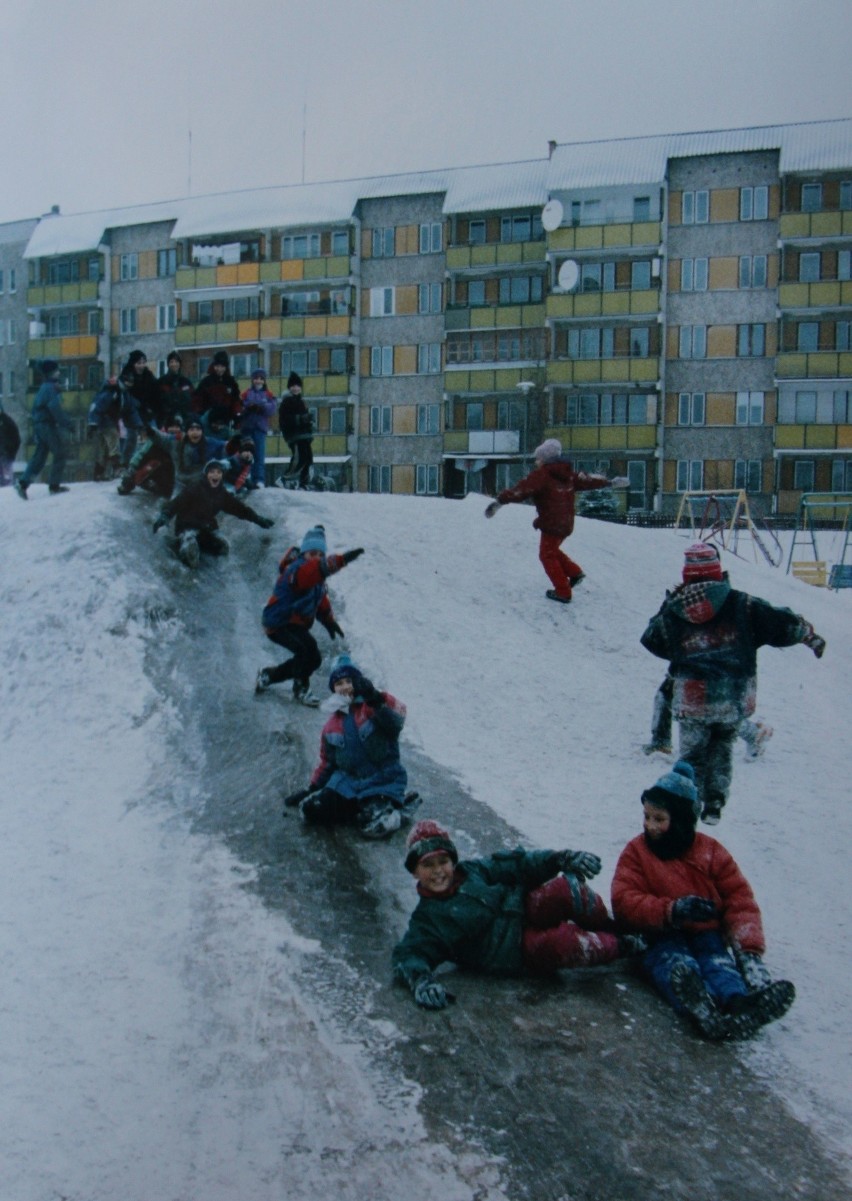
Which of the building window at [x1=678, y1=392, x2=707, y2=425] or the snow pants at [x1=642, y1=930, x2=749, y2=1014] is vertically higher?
the building window at [x1=678, y1=392, x2=707, y2=425]

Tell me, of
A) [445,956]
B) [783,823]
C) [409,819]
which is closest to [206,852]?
[409,819]

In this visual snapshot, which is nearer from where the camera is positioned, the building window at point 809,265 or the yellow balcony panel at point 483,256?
the building window at point 809,265

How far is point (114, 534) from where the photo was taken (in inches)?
490

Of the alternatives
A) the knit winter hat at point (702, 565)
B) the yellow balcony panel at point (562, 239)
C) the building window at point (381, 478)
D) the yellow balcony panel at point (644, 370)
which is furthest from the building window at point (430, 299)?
the knit winter hat at point (702, 565)

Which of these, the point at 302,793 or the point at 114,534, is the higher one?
the point at 114,534

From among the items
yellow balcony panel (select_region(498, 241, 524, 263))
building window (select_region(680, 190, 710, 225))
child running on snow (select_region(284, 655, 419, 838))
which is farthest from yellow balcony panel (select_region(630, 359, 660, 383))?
child running on snow (select_region(284, 655, 419, 838))

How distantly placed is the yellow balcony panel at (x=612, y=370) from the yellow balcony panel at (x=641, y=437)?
179 cm

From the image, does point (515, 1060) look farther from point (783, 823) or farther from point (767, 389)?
point (767, 389)

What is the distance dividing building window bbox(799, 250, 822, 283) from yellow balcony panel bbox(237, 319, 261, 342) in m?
19.9

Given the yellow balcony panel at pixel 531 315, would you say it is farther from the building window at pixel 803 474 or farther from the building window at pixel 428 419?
the building window at pixel 803 474

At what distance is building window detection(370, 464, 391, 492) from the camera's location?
42625mm

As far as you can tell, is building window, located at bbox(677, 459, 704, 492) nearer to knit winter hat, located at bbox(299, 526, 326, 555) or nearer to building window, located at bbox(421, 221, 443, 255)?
building window, located at bbox(421, 221, 443, 255)

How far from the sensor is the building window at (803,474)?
3750 centimetres

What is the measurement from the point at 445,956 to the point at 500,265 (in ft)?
127
